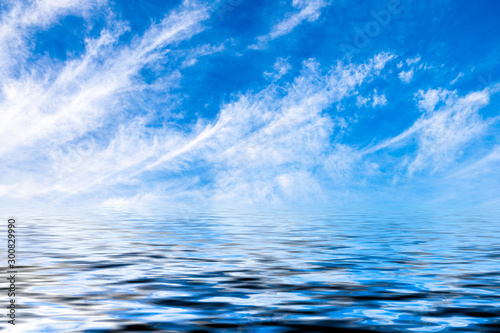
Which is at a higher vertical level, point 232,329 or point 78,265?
point 78,265

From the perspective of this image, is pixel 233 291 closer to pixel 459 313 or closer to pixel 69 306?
pixel 69 306

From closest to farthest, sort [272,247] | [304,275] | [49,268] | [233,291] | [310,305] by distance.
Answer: [310,305] → [233,291] → [304,275] → [49,268] → [272,247]

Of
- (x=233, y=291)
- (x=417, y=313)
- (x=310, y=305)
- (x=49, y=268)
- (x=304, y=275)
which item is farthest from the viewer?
(x=49, y=268)

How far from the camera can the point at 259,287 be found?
53.7 feet

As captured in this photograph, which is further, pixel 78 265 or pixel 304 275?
pixel 78 265

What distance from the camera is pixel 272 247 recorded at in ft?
90.4

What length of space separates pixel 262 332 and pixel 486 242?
22.6 m

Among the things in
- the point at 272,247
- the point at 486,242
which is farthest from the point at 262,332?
the point at 486,242

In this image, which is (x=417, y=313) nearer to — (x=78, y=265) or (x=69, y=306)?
(x=69, y=306)

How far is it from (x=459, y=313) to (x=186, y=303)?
616 centimetres

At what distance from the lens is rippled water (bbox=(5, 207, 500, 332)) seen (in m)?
12.2

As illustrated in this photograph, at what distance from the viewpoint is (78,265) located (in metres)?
21.0

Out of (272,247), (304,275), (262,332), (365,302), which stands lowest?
(262,332)

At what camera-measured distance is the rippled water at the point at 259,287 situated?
12164mm
